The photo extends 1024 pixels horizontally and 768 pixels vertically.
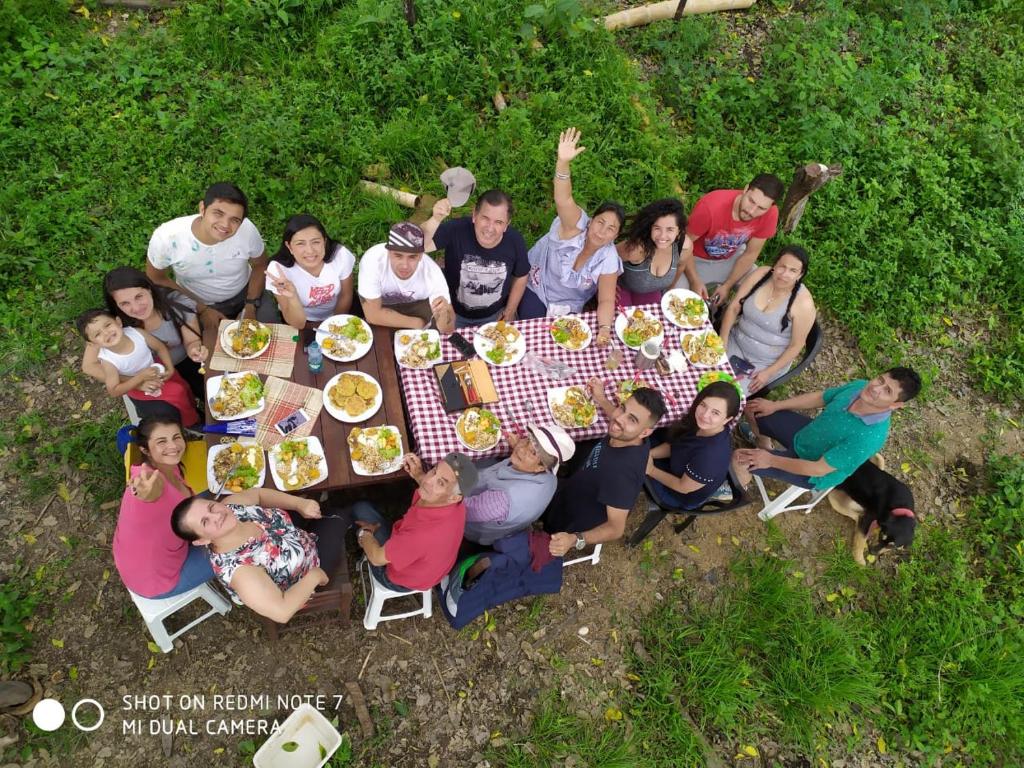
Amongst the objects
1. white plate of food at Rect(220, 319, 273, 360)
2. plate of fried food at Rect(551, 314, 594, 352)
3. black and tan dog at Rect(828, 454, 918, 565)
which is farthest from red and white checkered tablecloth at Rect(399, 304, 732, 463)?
black and tan dog at Rect(828, 454, 918, 565)

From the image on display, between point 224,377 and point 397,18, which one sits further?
point 397,18

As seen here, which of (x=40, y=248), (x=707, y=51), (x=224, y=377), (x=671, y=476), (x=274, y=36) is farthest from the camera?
(x=707, y=51)

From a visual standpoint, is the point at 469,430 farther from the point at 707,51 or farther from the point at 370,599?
A: the point at 707,51

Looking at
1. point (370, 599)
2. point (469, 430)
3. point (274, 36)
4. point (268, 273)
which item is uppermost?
point (274, 36)

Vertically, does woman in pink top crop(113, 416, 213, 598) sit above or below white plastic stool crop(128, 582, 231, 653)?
above

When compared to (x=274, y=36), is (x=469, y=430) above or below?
below

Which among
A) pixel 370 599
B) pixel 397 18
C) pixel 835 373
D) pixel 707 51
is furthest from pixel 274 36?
pixel 835 373

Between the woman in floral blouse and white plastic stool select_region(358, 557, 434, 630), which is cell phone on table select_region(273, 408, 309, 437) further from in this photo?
white plastic stool select_region(358, 557, 434, 630)
